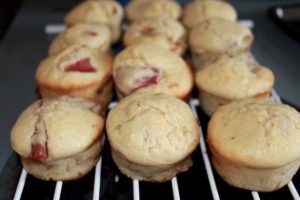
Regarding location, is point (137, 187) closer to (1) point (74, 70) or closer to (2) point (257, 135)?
(2) point (257, 135)

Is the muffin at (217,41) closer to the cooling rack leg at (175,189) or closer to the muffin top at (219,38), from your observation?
the muffin top at (219,38)

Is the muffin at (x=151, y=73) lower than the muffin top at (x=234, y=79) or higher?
higher

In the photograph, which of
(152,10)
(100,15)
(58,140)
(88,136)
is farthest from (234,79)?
(100,15)

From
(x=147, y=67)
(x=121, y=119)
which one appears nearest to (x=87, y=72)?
(x=147, y=67)

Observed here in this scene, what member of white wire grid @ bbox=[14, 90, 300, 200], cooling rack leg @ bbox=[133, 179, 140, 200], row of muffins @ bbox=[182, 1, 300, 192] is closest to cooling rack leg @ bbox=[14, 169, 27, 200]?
white wire grid @ bbox=[14, 90, 300, 200]

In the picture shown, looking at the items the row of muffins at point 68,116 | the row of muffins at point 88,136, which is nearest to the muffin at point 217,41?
the row of muffins at point 88,136

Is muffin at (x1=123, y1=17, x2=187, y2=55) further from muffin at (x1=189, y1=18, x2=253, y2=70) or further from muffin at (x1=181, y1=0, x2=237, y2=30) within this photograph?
muffin at (x1=181, y1=0, x2=237, y2=30)
